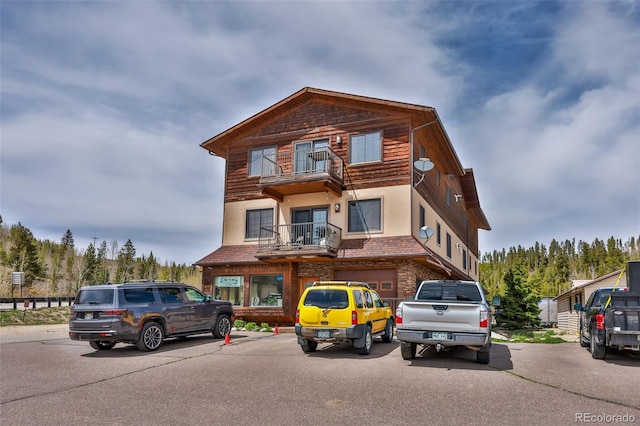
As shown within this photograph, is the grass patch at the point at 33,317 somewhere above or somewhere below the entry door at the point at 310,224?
below

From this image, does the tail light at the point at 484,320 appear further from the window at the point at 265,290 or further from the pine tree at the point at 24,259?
the pine tree at the point at 24,259

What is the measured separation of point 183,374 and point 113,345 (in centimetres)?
539

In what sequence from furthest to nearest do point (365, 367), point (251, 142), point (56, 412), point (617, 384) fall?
point (251, 142) → point (365, 367) → point (617, 384) → point (56, 412)

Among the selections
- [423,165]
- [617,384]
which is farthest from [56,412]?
[423,165]

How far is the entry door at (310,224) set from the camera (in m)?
21.8

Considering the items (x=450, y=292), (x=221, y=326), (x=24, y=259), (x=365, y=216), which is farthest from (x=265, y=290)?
(x=24, y=259)

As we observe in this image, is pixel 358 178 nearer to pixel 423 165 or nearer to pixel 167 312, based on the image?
pixel 423 165

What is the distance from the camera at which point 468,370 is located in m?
10.5

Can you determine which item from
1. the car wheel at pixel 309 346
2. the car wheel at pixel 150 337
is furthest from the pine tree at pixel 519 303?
the car wheel at pixel 150 337

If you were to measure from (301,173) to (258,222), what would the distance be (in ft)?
12.0

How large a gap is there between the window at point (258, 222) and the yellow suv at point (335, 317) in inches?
→ 398

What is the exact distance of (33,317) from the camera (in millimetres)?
29844

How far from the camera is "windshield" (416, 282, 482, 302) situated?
1218 cm

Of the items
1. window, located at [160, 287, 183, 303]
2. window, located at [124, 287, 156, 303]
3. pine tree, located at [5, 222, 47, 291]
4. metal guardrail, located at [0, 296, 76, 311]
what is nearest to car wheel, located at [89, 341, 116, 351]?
window, located at [124, 287, 156, 303]
